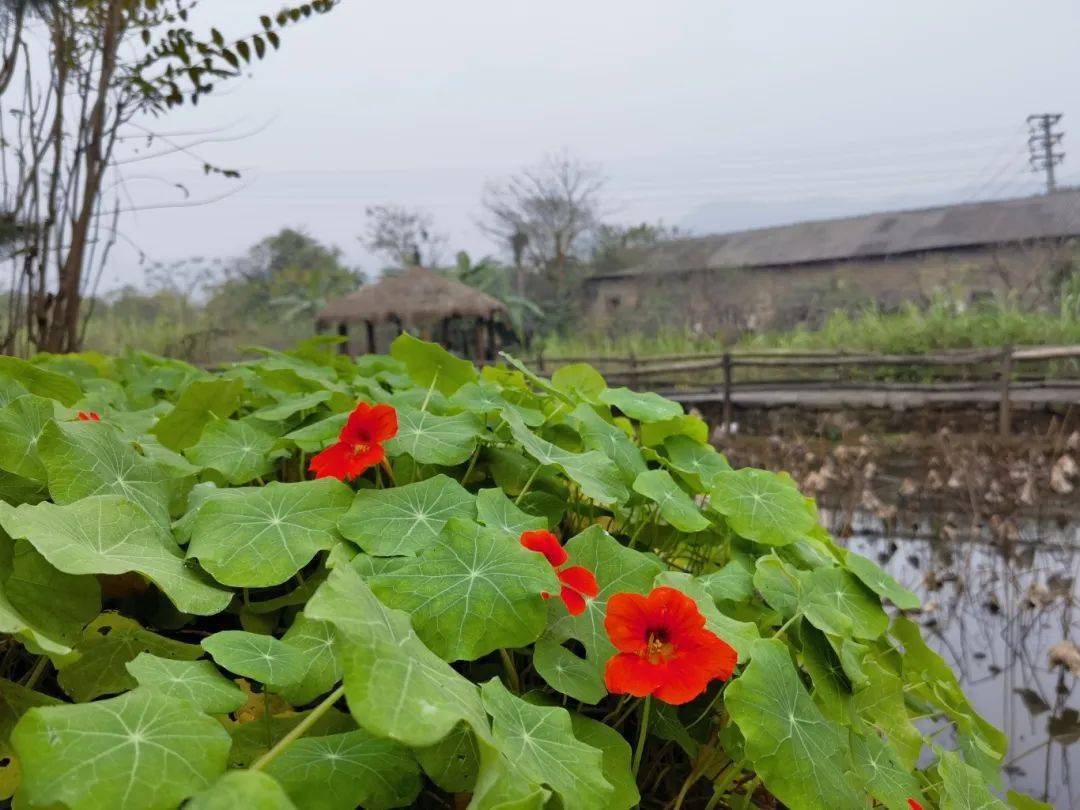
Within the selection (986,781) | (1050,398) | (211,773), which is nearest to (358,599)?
(211,773)

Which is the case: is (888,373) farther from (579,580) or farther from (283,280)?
(283,280)

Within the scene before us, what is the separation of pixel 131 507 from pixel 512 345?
1795 cm

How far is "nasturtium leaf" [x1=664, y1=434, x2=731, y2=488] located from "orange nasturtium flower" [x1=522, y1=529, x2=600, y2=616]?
320 mm

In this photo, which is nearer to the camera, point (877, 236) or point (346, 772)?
point (346, 772)

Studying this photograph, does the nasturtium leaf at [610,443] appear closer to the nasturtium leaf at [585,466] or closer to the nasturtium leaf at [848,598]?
the nasturtium leaf at [585,466]

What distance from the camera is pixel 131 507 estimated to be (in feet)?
1.74

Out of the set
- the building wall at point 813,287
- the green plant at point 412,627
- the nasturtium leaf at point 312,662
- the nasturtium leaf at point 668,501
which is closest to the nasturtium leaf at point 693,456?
the green plant at point 412,627

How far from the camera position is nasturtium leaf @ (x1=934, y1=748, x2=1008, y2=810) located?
0.58 m

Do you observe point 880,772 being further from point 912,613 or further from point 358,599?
point 912,613

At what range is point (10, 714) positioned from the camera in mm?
456

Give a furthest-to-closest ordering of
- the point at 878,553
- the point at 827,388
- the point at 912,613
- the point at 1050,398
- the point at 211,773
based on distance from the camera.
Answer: the point at 827,388 → the point at 1050,398 → the point at 878,553 → the point at 912,613 → the point at 211,773

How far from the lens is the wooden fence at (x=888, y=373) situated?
6.77 meters

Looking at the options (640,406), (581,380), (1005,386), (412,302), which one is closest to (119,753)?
(640,406)

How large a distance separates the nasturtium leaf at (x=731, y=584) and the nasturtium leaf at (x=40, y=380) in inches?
26.3
